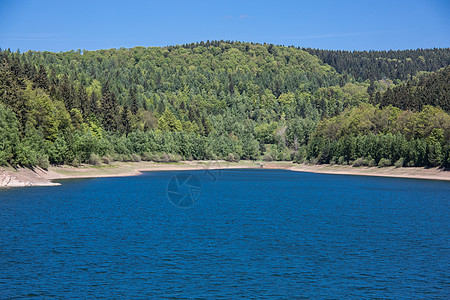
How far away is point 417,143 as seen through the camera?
142 m

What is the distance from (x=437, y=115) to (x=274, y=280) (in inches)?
5287

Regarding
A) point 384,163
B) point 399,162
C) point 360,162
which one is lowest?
point 360,162

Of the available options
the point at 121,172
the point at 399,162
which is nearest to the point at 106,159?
the point at 121,172

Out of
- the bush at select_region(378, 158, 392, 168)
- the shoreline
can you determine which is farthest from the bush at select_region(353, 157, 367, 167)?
the bush at select_region(378, 158, 392, 168)

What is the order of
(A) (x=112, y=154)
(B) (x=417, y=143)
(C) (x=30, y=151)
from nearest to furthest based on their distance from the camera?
(C) (x=30, y=151) < (B) (x=417, y=143) < (A) (x=112, y=154)

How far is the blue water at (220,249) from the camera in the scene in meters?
32.1

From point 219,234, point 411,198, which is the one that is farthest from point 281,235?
point 411,198

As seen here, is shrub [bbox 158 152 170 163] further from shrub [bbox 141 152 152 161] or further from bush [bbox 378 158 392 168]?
bush [bbox 378 158 392 168]

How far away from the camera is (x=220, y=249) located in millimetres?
43719

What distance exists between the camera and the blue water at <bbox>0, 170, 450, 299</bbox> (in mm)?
32062

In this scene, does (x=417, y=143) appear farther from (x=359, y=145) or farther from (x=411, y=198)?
(x=411, y=198)

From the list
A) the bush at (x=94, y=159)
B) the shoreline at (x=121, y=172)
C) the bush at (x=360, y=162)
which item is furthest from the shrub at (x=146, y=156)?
the bush at (x=360, y=162)

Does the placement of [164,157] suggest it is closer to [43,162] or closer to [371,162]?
[371,162]

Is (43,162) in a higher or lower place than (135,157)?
higher
